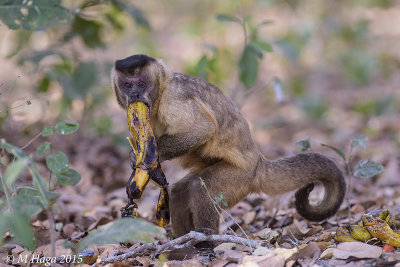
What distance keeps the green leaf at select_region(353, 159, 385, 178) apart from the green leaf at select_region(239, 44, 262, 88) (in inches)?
80.5

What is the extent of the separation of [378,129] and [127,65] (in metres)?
6.21

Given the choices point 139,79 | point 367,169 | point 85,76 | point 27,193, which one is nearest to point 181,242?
point 27,193

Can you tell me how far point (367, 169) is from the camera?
14.4ft

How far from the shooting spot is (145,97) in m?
4.17

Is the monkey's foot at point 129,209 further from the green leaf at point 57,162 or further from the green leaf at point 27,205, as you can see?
the green leaf at point 27,205

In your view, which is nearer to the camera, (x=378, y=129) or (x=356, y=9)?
(x=378, y=129)

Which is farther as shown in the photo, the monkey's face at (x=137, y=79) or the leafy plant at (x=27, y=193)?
the monkey's face at (x=137, y=79)

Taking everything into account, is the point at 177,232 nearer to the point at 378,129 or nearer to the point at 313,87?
the point at 378,129

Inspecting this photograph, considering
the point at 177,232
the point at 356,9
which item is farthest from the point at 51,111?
the point at 356,9

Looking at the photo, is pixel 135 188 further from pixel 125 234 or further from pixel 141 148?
pixel 125 234

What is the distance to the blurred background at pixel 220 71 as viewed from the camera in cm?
636

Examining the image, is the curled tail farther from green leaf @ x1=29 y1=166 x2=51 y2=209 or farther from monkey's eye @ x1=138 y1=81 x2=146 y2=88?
green leaf @ x1=29 y1=166 x2=51 y2=209

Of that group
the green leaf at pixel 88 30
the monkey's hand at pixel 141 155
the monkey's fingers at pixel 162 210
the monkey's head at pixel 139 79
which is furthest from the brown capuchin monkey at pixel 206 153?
the green leaf at pixel 88 30

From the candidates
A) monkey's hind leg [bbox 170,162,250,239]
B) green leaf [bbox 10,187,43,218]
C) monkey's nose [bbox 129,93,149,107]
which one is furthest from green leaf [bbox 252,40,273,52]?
green leaf [bbox 10,187,43,218]
